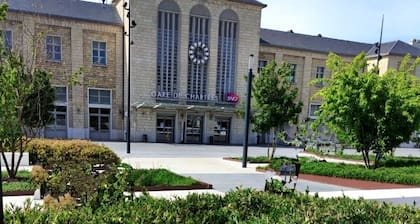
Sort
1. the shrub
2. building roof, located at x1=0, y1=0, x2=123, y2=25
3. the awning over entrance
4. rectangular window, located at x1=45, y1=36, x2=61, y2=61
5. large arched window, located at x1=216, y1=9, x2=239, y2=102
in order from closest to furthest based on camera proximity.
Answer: the shrub, building roof, located at x1=0, y1=0, x2=123, y2=25, rectangular window, located at x1=45, y1=36, x2=61, y2=61, the awning over entrance, large arched window, located at x1=216, y1=9, x2=239, y2=102

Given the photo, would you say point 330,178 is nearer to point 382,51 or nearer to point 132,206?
point 132,206

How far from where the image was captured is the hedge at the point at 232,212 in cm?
296

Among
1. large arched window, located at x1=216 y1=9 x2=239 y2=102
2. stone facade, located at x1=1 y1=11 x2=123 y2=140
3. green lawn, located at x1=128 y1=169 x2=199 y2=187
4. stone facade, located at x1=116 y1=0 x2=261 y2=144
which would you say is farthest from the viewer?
large arched window, located at x1=216 y1=9 x2=239 y2=102

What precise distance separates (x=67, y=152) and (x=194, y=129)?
656 inches

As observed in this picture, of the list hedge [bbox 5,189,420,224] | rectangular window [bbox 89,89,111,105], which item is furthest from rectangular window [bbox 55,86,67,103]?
hedge [bbox 5,189,420,224]

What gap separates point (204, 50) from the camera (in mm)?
25984

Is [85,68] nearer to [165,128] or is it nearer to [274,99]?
[165,128]

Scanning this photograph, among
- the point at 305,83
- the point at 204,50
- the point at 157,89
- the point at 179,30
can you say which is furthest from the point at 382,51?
the point at 157,89

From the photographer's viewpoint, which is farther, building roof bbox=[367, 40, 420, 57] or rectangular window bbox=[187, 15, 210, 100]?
building roof bbox=[367, 40, 420, 57]

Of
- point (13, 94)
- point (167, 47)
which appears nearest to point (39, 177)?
point (13, 94)

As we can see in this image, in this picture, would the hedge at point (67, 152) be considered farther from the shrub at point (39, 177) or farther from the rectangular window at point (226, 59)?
the rectangular window at point (226, 59)

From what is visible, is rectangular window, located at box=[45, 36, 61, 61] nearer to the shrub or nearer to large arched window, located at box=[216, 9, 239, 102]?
large arched window, located at box=[216, 9, 239, 102]

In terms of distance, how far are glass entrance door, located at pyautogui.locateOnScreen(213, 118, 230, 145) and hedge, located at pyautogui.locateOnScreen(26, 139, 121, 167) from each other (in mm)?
16973

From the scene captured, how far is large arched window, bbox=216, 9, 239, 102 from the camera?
2683 centimetres
